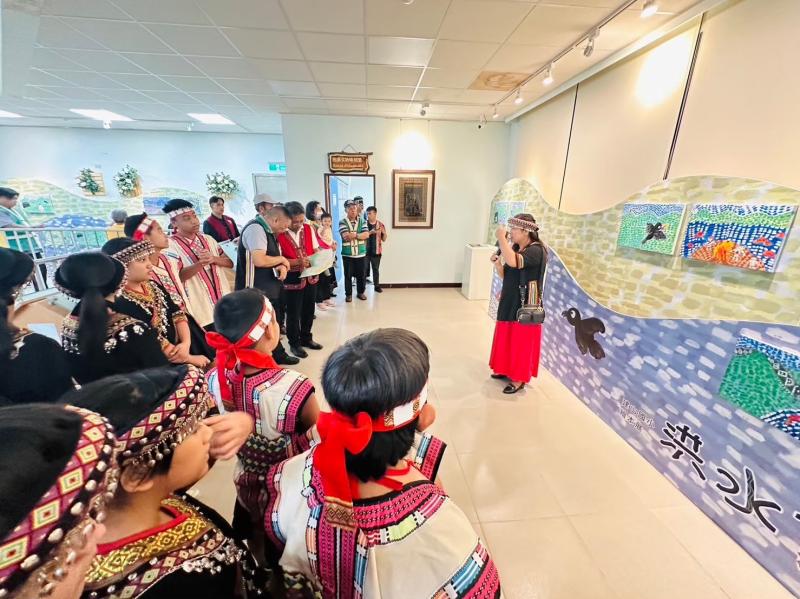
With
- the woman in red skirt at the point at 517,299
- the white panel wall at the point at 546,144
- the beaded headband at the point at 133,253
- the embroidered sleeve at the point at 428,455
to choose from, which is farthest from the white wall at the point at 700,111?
the beaded headband at the point at 133,253

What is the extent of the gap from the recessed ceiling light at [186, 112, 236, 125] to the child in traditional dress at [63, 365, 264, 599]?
6.16m

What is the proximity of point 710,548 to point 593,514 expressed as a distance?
0.51 m

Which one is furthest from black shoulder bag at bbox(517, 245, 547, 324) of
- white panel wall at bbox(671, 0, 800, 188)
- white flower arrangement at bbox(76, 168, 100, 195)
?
white flower arrangement at bbox(76, 168, 100, 195)

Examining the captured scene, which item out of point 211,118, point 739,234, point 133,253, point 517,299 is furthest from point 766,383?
point 211,118

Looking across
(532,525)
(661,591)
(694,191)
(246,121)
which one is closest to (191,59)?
(246,121)

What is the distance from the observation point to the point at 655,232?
2.06m

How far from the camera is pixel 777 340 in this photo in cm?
144

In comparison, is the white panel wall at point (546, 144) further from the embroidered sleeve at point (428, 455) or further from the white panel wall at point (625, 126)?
the embroidered sleeve at point (428, 455)

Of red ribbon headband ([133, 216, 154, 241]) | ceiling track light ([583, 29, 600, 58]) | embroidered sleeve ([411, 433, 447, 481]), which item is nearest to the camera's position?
embroidered sleeve ([411, 433, 447, 481])

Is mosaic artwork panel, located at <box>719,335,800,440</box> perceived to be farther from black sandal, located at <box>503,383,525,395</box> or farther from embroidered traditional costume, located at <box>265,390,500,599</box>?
embroidered traditional costume, located at <box>265,390,500,599</box>

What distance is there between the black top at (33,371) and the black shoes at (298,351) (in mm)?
2180

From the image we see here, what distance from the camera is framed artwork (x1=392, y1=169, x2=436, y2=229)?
5348 millimetres

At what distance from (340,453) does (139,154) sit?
8.83m

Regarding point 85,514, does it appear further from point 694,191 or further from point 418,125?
point 418,125
